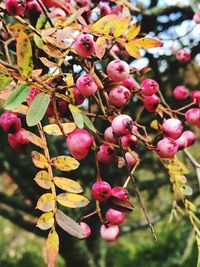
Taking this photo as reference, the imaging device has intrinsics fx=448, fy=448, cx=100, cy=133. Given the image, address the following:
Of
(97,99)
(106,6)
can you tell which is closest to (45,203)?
(97,99)

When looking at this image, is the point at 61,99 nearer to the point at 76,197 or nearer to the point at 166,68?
the point at 76,197

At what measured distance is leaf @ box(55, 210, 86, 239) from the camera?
0.52 metres

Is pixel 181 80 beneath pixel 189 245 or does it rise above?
above

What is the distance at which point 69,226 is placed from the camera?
0.52 m

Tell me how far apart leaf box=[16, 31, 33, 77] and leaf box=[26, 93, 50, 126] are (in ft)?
0.11

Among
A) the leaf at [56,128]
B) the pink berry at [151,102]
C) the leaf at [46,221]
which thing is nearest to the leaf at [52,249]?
the leaf at [46,221]

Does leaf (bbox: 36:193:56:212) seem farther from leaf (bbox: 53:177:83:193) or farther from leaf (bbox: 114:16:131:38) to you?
leaf (bbox: 114:16:131:38)

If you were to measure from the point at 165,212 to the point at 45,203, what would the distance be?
1691 millimetres

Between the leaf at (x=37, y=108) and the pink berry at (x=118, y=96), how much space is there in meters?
0.09

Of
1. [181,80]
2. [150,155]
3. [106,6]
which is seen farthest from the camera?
[150,155]

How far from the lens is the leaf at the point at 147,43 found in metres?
A: 0.59

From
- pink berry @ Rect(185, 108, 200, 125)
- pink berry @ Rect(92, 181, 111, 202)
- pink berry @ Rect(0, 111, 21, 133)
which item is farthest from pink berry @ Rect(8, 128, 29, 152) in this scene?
pink berry @ Rect(185, 108, 200, 125)

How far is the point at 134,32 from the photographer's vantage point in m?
0.58

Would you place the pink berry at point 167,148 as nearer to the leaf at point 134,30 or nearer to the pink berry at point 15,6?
the leaf at point 134,30
